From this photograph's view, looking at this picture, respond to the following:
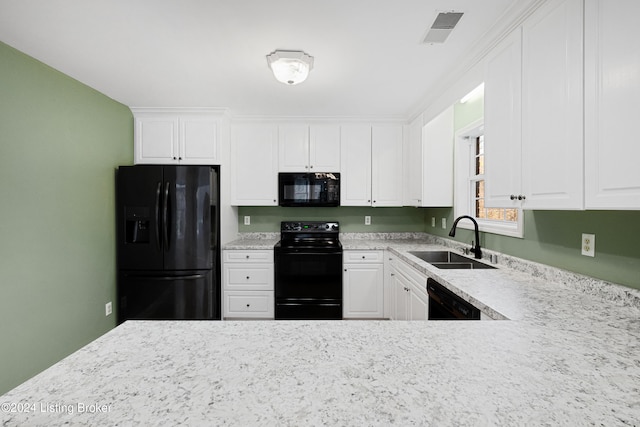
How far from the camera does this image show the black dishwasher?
4.46 ft

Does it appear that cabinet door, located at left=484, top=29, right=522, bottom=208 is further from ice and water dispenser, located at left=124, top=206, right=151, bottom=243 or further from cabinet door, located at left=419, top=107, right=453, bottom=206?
ice and water dispenser, located at left=124, top=206, right=151, bottom=243

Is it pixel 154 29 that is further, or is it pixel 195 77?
pixel 195 77

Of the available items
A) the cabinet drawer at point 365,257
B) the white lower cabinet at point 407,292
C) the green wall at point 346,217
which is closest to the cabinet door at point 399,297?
the white lower cabinet at point 407,292

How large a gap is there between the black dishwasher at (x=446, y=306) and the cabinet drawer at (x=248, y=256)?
1743mm

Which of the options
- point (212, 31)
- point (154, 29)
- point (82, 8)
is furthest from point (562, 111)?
point (82, 8)

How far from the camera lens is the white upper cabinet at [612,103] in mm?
908

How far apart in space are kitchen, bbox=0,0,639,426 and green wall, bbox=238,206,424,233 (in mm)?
979

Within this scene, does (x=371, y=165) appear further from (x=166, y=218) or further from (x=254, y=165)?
(x=166, y=218)

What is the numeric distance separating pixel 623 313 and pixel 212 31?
2.47 meters

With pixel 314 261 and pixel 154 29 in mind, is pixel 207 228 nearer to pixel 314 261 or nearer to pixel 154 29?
pixel 314 261

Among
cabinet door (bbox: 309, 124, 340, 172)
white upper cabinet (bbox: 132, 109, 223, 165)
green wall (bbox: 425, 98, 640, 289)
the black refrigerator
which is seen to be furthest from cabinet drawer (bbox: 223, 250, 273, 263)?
green wall (bbox: 425, 98, 640, 289)

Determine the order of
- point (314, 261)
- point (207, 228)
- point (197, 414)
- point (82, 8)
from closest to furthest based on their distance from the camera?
point (197, 414) → point (82, 8) → point (207, 228) → point (314, 261)

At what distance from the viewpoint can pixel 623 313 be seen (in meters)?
1.10

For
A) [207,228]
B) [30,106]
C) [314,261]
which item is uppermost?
[30,106]
